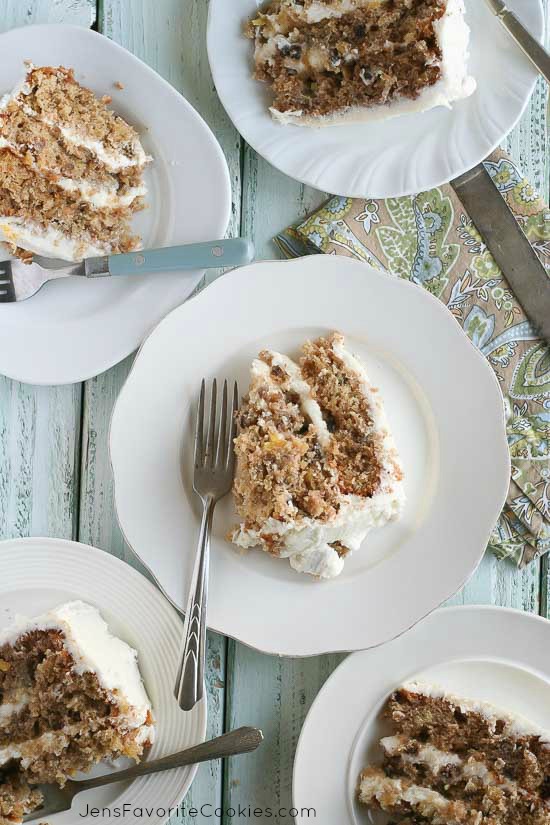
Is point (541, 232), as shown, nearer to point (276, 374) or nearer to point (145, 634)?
point (276, 374)

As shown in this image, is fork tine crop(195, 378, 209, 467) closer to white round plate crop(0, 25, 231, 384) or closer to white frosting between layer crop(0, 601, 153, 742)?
white round plate crop(0, 25, 231, 384)

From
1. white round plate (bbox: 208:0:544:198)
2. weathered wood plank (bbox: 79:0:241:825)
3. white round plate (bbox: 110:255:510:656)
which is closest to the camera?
white round plate (bbox: 110:255:510:656)

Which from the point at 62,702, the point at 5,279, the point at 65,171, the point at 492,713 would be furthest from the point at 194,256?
the point at 492,713

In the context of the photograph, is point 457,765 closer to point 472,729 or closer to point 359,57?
point 472,729

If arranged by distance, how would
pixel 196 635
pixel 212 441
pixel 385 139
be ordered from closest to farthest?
pixel 196 635, pixel 212 441, pixel 385 139

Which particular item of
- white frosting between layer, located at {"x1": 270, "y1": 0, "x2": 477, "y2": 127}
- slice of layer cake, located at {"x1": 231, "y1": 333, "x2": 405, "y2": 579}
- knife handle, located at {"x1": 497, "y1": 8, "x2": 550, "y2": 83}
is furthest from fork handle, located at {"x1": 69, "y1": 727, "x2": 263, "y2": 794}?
knife handle, located at {"x1": 497, "y1": 8, "x2": 550, "y2": 83}

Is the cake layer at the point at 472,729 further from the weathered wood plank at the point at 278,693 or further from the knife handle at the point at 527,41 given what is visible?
the knife handle at the point at 527,41
